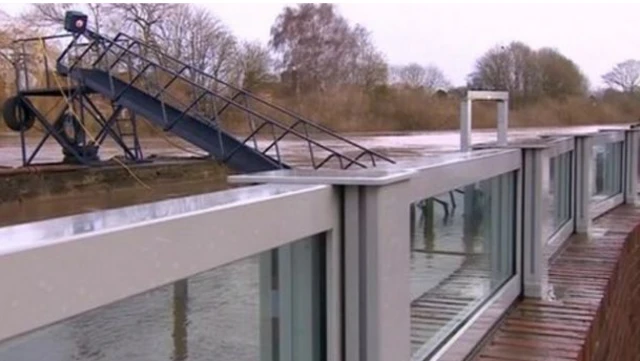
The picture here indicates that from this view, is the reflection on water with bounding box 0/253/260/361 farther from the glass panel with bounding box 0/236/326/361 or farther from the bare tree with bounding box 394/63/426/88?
the bare tree with bounding box 394/63/426/88

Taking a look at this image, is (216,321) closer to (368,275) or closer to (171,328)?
(171,328)

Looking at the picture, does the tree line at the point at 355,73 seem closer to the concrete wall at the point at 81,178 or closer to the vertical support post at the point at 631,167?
the concrete wall at the point at 81,178

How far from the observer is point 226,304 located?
1.45 m

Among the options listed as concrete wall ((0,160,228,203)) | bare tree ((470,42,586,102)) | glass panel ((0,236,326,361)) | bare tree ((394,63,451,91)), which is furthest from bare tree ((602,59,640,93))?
glass panel ((0,236,326,361))

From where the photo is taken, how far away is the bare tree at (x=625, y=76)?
177 ft

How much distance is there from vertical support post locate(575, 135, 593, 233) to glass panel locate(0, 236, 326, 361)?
3886 millimetres

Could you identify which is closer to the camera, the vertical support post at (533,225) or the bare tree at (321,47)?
the vertical support post at (533,225)

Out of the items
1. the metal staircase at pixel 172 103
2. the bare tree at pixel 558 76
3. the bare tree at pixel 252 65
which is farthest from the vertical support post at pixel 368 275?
the bare tree at pixel 558 76

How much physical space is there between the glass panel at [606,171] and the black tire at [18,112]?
10.4 meters

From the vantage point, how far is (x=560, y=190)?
15.8ft

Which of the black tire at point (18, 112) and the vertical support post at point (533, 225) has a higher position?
the black tire at point (18, 112)

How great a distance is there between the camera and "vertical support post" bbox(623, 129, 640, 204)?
7.00 meters

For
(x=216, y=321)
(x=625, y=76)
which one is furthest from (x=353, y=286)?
(x=625, y=76)

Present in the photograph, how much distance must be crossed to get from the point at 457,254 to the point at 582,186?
2.81 m
